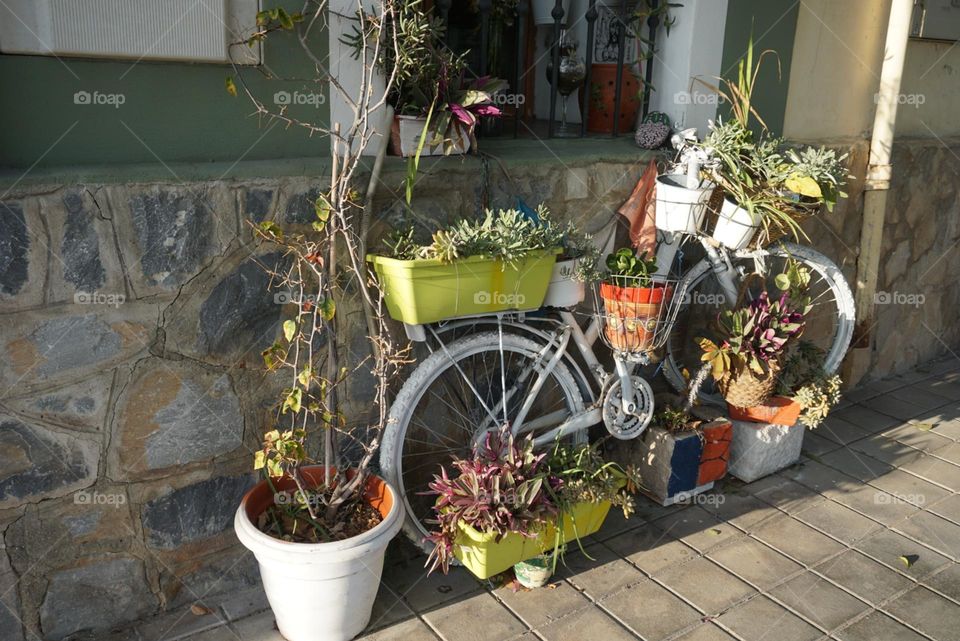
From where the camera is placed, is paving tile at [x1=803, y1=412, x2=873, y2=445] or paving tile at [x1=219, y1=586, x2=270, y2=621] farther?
paving tile at [x1=803, y1=412, x2=873, y2=445]

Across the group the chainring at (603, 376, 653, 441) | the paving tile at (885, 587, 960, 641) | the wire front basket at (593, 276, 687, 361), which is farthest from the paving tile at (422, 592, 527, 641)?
the paving tile at (885, 587, 960, 641)

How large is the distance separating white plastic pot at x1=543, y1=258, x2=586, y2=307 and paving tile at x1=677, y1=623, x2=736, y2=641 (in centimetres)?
121

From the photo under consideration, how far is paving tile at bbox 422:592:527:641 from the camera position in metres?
2.74

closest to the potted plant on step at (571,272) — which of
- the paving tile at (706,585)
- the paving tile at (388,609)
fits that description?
the paving tile at (706,585)

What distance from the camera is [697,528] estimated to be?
11.1 ft

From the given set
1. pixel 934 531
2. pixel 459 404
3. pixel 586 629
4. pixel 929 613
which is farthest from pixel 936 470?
pixel 459 404

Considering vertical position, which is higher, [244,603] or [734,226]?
[734,226]

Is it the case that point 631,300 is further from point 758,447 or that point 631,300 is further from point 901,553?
point 901,553

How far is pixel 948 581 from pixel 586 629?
1.41 meters

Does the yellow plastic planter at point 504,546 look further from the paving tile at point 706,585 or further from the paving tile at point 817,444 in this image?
the paving tile at point 817,444

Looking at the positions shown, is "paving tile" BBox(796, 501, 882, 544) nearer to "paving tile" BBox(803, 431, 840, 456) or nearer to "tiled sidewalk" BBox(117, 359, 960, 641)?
"tiled sidewalk" BBox(117, 359, 960, 641)

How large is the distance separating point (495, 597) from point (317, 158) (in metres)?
1.65

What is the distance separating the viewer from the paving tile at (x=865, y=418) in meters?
4.41

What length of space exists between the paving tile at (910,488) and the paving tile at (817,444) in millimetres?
311
